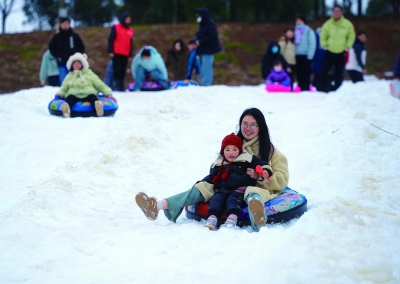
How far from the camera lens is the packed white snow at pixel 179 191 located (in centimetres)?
418

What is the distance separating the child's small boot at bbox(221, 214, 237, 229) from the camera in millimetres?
5328

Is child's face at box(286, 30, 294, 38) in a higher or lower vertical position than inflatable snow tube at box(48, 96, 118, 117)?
higher

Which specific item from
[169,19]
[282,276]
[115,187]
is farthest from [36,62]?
[282,276]

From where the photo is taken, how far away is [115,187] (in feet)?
22.4

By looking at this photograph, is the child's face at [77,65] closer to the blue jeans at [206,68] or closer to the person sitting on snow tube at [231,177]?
the blue jeans at [206,68]

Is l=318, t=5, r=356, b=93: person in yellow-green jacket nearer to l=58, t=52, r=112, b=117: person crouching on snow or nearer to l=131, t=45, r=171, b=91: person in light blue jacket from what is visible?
l=131, t=45, r=171, b=91: person in light blue jacket

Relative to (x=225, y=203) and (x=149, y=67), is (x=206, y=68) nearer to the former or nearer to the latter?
(x=149, y=67)

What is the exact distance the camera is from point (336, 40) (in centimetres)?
1405

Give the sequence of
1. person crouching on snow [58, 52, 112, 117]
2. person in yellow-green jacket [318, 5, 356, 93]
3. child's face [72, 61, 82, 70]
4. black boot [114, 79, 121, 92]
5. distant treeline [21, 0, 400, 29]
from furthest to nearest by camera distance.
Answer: distant treeline [21, 0, 400, 29] < black boot [114, 79, 121, 92] < person in yellow-green jacket [318, 5, 356, 93] < child's face [72, 61, 82, 70] < person crouching on snow [58, 52, 112, 117]

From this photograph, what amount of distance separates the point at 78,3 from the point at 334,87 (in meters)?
Answer: 34.2

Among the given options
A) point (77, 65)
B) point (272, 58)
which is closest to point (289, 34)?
point (272, 58)

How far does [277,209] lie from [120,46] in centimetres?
1077

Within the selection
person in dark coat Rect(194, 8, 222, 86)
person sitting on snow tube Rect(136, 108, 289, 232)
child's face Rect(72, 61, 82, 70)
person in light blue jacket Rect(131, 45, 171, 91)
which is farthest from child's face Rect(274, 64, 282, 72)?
person sitting on snow tube Rect(136, 108, 289, 232)

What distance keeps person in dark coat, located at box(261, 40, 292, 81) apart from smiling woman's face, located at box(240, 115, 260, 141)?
32.7ft
